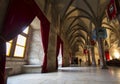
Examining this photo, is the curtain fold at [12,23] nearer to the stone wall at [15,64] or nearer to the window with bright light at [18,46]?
the window with bright light at [18,46]

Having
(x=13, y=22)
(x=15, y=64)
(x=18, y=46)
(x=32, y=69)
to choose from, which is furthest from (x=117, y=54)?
(x=13, y=22)

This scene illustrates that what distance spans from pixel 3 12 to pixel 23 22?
0.64 meters

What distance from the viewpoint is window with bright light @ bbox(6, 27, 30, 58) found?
5.32 m

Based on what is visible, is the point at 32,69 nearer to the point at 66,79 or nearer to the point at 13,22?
the point at 66,79

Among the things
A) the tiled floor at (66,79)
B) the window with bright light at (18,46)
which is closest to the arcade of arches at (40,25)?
the window with bright light at (18,46)

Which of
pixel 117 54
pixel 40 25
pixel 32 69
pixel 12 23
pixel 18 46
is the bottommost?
pixel 32 69

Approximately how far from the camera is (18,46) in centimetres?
601

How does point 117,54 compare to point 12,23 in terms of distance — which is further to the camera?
point 117,54

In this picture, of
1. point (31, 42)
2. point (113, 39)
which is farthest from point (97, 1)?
point (113, 39)

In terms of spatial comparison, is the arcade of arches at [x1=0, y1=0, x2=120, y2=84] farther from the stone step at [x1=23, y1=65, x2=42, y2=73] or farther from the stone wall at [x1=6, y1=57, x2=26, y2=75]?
the stone step at [x1=23, y1=65, x2=42, y2=73]

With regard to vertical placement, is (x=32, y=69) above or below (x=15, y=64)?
below

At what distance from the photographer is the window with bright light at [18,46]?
5.32 meters

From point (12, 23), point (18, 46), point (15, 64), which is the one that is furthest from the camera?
point (18, 46)

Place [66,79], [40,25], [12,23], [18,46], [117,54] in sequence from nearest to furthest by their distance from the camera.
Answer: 1. [12,23]
2. [66,79]
3. [18,46]
4. [40,25]
5. [117,54]
